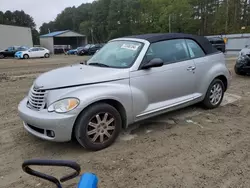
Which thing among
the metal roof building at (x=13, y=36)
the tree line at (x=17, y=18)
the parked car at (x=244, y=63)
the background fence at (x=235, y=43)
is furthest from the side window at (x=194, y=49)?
the tree line at (x=17, y=18)

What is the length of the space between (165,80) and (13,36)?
1812 inches

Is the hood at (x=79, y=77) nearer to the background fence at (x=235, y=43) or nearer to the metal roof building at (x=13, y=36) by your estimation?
the background fence at (x=235, y=43)

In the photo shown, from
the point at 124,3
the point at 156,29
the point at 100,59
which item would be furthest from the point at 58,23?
the point at 100,59

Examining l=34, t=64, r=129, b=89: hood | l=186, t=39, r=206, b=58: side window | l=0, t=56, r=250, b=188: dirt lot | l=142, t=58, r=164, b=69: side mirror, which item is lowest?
l=0, t=56, r=250, b=188: dirt lot

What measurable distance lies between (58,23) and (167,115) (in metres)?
111

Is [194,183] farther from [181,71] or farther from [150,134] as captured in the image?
[181,71]

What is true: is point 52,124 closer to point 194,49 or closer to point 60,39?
point 194,49

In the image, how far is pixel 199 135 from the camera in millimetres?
3924

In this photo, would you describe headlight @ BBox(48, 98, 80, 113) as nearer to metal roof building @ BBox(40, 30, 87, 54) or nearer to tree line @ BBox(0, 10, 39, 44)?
metal roof building @ BBox(40, 30, 87, 54)

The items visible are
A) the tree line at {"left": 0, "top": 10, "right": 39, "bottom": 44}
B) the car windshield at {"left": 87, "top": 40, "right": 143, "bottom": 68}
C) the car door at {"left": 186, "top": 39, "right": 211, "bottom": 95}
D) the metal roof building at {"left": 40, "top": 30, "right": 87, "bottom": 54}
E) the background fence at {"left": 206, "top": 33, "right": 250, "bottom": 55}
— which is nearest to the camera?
the car windshield at {"left": 87, "top": 40, "right": 143, "bottom": 68}

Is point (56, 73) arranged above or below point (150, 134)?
above

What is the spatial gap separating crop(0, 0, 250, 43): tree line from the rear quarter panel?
37963 millimetres

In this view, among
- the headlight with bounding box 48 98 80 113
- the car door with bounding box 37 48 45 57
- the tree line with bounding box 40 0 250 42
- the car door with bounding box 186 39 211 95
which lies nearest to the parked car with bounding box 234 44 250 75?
the car door with bounding box 186 39 211 95

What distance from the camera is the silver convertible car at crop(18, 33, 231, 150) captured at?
3.27m
